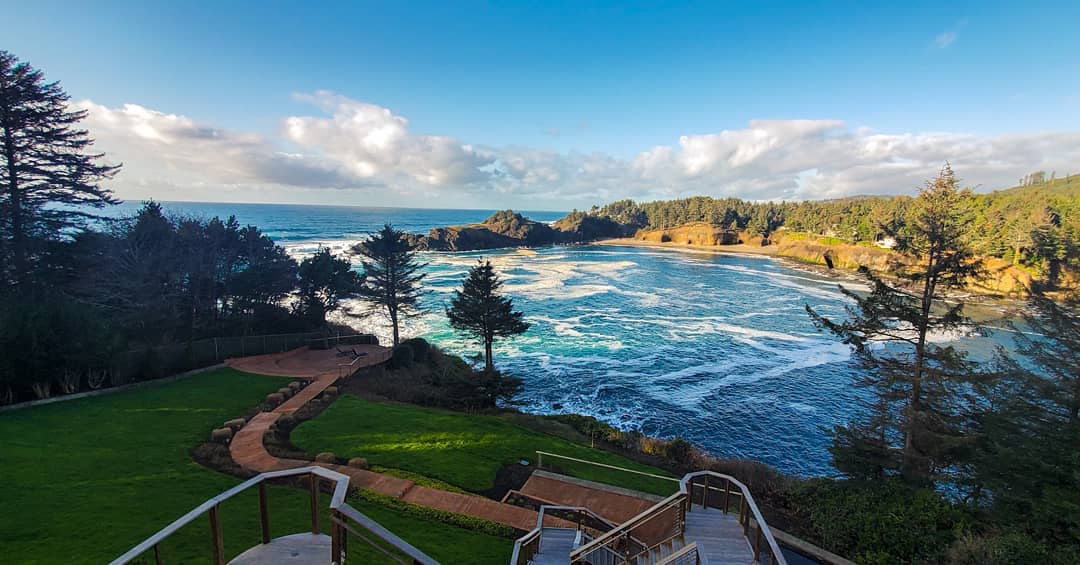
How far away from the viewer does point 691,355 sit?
3728cm

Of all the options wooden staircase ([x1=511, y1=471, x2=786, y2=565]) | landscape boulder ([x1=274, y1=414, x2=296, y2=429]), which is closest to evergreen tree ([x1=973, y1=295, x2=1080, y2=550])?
wooden staircase ([x1=511, y1=471, x2=786, y2=565])

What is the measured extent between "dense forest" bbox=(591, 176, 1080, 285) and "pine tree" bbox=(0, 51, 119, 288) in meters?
39.9

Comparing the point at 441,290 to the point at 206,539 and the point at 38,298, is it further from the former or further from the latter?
the point at 206,539

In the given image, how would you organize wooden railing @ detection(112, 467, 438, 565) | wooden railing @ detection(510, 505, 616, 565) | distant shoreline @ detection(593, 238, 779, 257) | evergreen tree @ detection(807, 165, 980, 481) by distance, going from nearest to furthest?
wooden railing @ detection(112, 467, 438, 565), wooden railing @ detection(510, 505, 616, 565), evergreen tree @ detection(807, 165, 980, 481), distant shoreline @ detection(593, 238, 779, 257)

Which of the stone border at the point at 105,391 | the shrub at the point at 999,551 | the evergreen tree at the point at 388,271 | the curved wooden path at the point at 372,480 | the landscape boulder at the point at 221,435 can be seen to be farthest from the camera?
the evergreen tree at the point at 388,271

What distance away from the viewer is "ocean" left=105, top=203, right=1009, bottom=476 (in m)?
25.1

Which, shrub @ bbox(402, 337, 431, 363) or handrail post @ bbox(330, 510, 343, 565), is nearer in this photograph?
handrail post @ bbox(330, 510, 343, 565)

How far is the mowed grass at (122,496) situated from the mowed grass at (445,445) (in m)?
3.06

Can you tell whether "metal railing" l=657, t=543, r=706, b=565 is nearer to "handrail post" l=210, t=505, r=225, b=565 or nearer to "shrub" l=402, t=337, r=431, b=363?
"handrail post" l=210, t=505, r=225, b=565

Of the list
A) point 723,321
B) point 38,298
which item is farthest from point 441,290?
point 38,298

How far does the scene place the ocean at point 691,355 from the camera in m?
25.1

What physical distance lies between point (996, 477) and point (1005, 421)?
1.82m

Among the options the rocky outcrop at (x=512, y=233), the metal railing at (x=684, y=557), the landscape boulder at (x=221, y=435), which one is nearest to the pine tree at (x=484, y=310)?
the landscape boulder at (x=221, y=435)

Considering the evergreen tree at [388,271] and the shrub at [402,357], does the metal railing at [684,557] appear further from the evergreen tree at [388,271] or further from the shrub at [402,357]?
the evergreen tree at [388,271]
